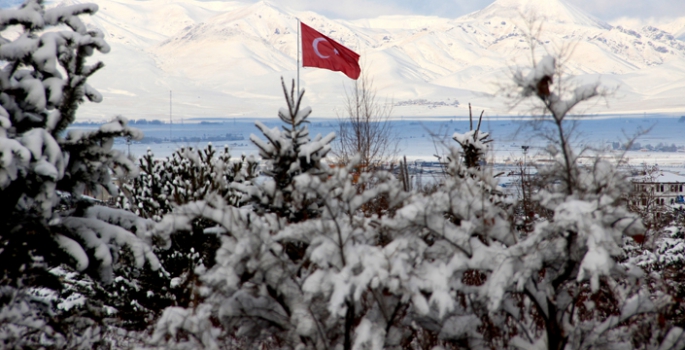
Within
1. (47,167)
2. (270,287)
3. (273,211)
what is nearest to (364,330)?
(270,287)

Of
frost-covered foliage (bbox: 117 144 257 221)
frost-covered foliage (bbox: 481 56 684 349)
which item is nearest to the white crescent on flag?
frost-covered foliage (bbox: 117 144 257 221)

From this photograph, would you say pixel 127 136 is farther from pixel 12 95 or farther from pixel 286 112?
pixel 286 112

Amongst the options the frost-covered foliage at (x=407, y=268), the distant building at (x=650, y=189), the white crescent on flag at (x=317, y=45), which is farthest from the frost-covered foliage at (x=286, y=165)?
the white crescent on flag at (x=317, y=45)

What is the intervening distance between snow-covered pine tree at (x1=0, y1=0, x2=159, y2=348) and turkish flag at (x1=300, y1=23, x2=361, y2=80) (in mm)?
7856

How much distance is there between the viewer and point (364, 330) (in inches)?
247

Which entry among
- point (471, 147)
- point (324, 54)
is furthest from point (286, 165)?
point (324, 54)

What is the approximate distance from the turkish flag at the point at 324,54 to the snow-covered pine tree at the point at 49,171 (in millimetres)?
7856

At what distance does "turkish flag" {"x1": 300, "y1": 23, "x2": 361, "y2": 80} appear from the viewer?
16.0 metres

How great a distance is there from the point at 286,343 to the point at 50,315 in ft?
11.8

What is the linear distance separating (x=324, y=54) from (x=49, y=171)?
10.2 m

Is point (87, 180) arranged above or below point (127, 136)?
below

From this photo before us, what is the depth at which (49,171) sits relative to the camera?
7.19m

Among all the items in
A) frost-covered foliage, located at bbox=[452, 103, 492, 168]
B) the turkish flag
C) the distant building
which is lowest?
the distant building

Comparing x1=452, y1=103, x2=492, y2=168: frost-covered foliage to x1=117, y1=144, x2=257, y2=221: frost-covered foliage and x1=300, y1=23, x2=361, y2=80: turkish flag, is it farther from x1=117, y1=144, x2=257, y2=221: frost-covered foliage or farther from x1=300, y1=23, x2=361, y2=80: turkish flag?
x1=117, y1=144, x2=257, y2=221: frost-covered foliage
